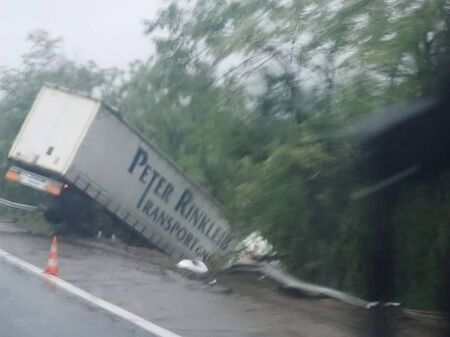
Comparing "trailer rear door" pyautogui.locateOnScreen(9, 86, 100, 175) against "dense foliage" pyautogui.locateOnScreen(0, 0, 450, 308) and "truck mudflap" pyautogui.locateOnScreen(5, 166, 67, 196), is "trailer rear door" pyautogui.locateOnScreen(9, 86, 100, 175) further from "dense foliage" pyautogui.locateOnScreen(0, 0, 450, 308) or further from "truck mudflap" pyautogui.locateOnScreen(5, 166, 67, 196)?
"dense foliage" pyautogui.locateOnScreen(0, 0, 450, 308)

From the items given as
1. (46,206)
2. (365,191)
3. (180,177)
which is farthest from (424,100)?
(46,206)

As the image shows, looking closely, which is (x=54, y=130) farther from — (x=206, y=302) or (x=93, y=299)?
(x=206, y=302)

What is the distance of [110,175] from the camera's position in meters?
18.4

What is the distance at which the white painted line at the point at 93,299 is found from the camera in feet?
29.4

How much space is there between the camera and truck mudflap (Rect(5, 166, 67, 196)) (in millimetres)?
18344

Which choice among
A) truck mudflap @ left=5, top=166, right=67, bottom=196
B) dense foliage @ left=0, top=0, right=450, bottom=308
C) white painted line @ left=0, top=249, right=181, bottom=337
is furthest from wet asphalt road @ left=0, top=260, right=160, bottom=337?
truck mudflap @ left=5, top=166, right=67, bottom=196

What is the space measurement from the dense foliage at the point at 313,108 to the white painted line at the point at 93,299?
263cm

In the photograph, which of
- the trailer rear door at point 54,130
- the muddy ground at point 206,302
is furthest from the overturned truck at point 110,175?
the muddy ground at point 206,302

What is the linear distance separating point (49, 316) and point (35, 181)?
9858 mm

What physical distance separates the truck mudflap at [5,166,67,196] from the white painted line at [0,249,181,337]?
3801mm

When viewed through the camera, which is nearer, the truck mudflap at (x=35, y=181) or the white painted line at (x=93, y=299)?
the white painted line at (x=93, y=299)

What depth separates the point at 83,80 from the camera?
2548 cm

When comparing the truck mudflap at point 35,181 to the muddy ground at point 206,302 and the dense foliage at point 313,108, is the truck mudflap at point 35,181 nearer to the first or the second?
the muddy ground at point 206,302

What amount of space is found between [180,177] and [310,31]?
8.26m
